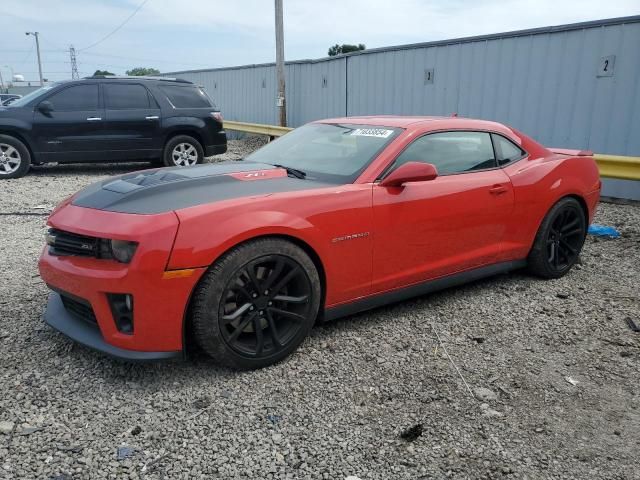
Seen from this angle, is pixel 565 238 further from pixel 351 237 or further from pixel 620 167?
pixel 620 167

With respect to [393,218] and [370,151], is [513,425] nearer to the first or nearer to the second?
[393,218]

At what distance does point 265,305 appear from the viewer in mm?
3096

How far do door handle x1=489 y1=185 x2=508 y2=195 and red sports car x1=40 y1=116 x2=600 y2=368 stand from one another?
0.04ft

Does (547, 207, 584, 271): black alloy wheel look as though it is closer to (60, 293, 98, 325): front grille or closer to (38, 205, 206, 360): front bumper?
(38, 205, 206, 360): front bumper

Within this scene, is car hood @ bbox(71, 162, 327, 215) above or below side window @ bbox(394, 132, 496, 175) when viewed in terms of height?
below

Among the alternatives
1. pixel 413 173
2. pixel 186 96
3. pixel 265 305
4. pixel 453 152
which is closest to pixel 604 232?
pixel 453 152

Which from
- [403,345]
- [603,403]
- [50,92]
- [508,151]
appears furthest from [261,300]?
[50,92]

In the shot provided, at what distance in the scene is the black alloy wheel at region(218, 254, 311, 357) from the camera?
300 centimetres

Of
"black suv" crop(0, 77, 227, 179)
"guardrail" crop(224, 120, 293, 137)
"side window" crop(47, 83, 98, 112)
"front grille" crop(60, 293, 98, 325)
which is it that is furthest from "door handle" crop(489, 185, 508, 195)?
"guardrail" crop(224, 120, 293, 137)

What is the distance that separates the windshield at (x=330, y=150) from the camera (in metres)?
3.68

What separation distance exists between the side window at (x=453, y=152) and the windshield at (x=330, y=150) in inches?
7.6

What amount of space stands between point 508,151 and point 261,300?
2.62 m

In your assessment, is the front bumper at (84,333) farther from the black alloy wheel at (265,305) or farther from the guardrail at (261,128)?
the guardrail at (261,128)

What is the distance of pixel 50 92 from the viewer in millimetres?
9773
